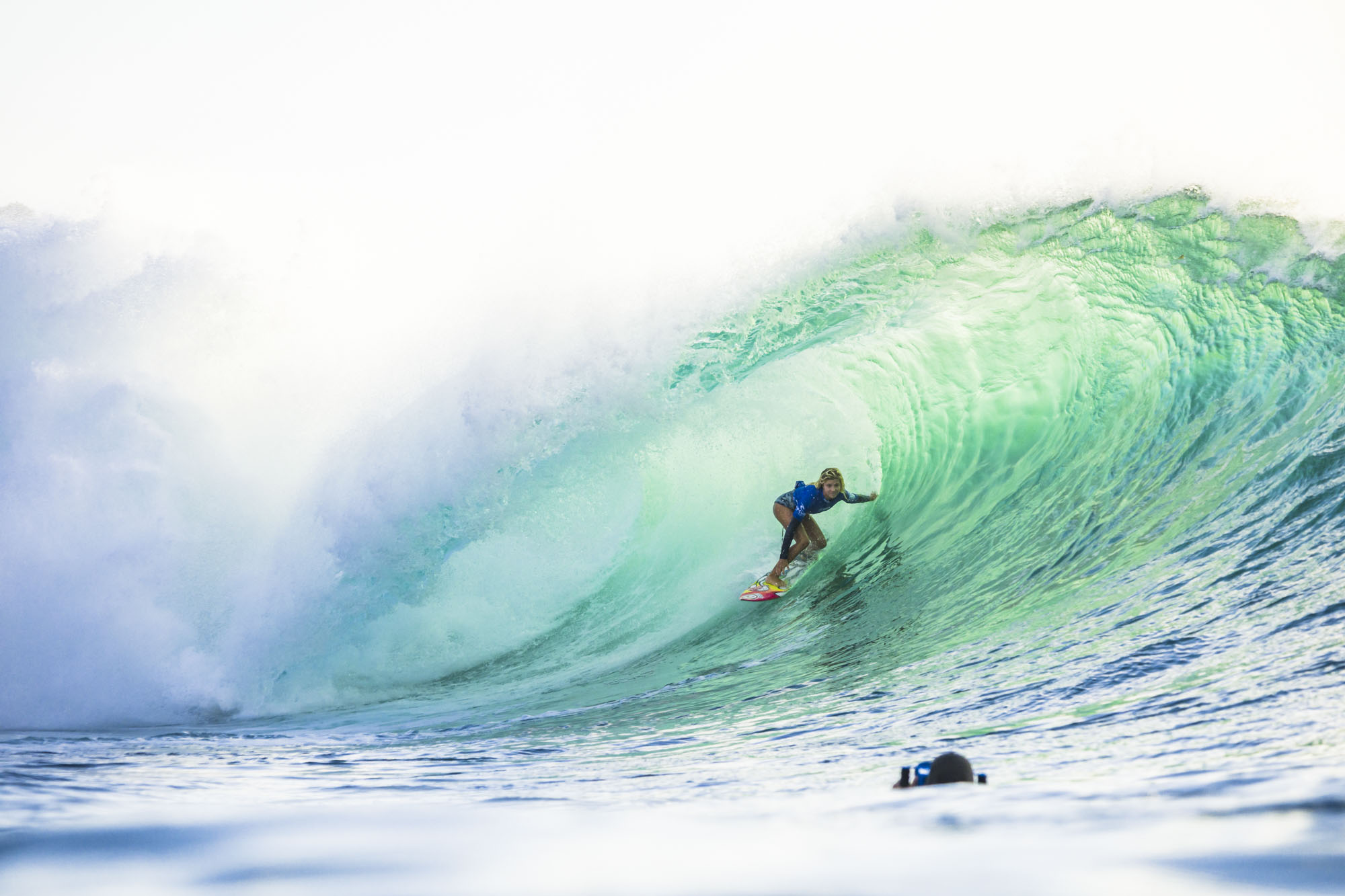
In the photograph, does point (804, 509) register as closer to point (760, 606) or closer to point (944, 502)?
point (760, 606)

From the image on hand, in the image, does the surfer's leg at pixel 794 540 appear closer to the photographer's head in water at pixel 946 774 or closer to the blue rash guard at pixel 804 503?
the blue rash guard at pixel 804 503

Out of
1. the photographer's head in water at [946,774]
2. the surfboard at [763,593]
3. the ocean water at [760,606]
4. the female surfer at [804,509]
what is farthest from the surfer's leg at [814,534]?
the photographer's head in water at [946,774]

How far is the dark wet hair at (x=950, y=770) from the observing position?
252 cm

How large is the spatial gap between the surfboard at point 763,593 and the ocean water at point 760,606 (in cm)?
19

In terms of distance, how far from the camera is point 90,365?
28.8 feet

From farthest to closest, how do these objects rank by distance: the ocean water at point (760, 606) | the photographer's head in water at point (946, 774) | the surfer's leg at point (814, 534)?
the surfer's leg at point (814, 534)
the photographer's head in water at point (946, 774)
the ocean water at point (760, 606)

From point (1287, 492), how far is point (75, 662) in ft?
26.1

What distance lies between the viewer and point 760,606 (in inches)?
285

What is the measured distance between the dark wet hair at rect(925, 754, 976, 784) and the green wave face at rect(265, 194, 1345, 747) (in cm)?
143

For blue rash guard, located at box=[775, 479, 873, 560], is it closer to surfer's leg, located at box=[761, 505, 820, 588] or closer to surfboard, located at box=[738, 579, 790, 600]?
surfer's leg, located at box=[761, 505, 820, 588]

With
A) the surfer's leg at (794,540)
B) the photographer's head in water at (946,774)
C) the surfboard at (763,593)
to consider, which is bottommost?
the photographer's head in water at (946,774)

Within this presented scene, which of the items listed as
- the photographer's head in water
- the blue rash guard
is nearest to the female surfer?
the blue rash guard

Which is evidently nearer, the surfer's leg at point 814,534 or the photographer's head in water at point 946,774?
the photographer's head in water at point 946,774

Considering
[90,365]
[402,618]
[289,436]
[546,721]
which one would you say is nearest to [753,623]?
[546,721]
